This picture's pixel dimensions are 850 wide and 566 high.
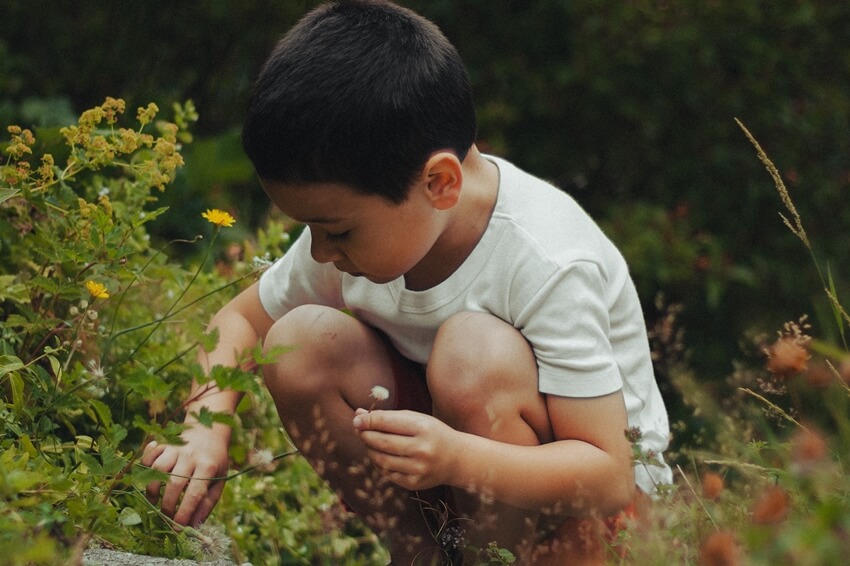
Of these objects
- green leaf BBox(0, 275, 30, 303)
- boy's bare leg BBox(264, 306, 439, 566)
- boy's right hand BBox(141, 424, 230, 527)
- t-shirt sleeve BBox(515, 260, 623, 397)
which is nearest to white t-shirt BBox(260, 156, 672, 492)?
t-shirt sleeve BBox(515, 260, 623, 397)

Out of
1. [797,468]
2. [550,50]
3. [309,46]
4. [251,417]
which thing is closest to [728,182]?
[550,50]

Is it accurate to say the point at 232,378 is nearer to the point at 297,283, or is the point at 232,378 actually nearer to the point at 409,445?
the point at 409,445

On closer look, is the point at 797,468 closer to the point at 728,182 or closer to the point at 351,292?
the point at 351,292

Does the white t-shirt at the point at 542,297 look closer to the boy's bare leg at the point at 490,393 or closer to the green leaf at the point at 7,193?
the boy's bare leg at the point at 490,393

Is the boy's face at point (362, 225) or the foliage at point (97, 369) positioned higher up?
the boy's face at point (362, 225)

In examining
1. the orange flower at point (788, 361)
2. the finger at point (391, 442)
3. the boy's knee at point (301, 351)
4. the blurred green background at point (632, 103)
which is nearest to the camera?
the orange flower at point (788, 361)

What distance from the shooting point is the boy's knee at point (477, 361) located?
201 centimetres

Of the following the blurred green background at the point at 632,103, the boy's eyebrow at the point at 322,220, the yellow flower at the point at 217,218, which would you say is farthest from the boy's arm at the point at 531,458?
the blurred green background at the point at 632,103

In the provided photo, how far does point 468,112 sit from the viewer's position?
2.18 m

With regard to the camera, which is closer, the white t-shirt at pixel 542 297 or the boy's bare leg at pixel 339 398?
the white t-shirt at pixel 542 297

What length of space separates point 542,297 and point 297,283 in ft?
2.07

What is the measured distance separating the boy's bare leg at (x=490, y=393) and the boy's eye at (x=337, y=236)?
25cm

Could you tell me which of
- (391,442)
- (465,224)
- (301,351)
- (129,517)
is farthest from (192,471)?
(465,224)

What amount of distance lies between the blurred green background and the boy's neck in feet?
6.27
